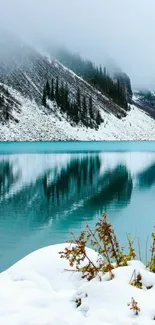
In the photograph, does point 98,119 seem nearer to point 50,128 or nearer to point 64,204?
point 50,128

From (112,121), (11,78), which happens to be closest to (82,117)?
(112,121)

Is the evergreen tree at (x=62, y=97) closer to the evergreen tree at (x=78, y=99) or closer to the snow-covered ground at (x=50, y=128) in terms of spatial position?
the snow-covered ground at (x=50, y=128)

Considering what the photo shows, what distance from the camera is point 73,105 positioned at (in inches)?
6654

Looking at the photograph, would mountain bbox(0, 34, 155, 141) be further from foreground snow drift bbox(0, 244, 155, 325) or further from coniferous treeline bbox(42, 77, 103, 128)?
foreground snow drift bbox(0, 244, 155, 325)

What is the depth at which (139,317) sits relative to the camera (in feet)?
16.5

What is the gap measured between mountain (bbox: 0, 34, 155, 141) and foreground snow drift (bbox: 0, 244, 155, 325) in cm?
11989

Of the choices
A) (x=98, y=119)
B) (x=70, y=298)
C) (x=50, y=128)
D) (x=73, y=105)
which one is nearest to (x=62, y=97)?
(x=73, y=105)

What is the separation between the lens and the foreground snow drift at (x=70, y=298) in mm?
5082

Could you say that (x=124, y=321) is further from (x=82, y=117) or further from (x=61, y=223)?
(x=82, y=117)

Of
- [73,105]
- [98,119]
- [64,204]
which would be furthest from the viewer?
[73,105]

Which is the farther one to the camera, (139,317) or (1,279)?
(1,279)

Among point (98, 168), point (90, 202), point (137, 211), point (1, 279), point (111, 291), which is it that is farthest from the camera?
point (98, 168)

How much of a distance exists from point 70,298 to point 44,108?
152 metres

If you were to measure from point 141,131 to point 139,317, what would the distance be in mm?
187801
